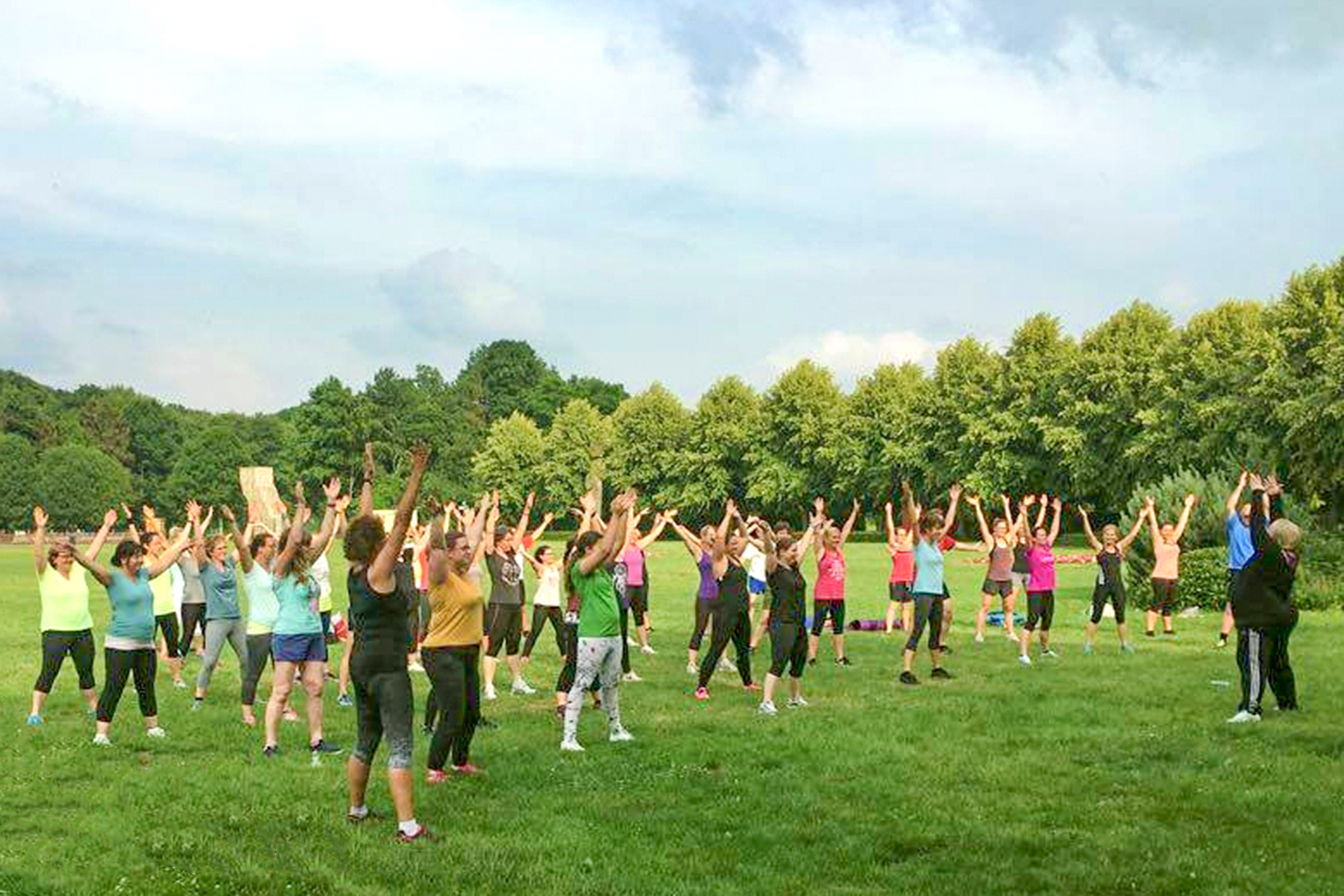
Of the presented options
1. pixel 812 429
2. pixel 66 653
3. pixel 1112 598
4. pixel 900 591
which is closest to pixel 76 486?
pixel 812 429

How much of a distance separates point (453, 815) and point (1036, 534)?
1310 cm

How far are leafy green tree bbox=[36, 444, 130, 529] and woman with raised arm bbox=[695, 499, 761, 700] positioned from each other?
121 m

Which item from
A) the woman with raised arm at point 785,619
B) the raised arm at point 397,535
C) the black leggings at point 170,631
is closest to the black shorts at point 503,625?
the woman with raised arm at point 785,619

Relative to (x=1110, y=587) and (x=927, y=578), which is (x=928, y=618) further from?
(x=1110, y=587)

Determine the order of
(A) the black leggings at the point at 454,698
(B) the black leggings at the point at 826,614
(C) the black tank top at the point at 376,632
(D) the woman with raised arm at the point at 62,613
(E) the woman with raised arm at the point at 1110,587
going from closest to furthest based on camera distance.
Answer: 1. (C) the black tank top at the point at 376,632
2. (A) the black leggings at the point at 454,698
3. (D) the woman with raised arm at the point at 62,613
4. (B) the black leggings at the point at 826,614
5. (E) the woman with raised arm at the point at 1110,587

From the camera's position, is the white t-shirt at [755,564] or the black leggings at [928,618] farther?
the white t-shirt at [755,564]

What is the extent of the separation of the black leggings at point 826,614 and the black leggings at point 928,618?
2.06 meters

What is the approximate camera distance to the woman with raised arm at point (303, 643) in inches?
482

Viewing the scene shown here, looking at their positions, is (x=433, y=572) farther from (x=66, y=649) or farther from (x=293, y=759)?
(x=66, y=649)

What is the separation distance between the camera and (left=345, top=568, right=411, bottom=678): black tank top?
909cm

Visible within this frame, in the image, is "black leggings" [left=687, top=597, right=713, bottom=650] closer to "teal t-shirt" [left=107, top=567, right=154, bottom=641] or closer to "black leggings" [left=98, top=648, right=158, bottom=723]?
"black leggings" [left=98, top=648, right=158, bottom=723]

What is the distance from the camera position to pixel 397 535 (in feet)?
28.5

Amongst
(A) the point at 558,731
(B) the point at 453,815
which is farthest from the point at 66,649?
(B) the point at 453,815

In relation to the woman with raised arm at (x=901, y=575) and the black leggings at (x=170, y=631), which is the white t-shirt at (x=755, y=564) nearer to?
the woman with raised arm at (x=901, y=575)
